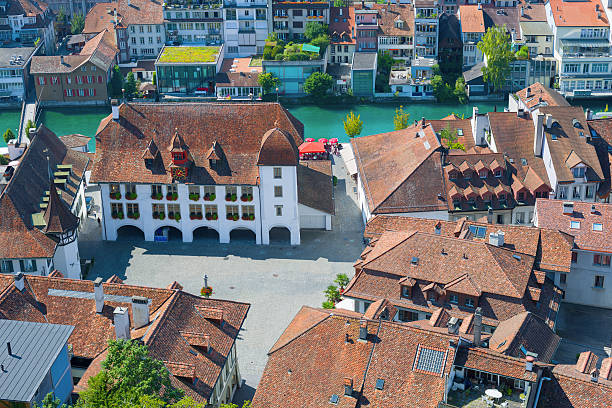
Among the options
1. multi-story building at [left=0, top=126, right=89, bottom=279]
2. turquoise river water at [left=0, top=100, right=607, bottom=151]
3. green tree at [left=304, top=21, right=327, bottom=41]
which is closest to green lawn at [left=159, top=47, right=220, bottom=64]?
turquoise river water at [left=0, top=100, right=607, bottom=151]

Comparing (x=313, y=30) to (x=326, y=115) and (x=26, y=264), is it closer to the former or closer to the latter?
(x=326, y=115)

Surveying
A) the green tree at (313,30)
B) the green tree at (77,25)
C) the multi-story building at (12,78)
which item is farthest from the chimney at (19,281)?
the green tree at (77,25)

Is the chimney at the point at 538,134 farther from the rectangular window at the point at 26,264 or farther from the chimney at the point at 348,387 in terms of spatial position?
the rectangular window at the point at 26,264

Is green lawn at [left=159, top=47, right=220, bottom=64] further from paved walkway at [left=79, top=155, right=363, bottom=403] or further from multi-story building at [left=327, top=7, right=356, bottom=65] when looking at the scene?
paved walkway at [left=79, top=155, right=363, bottom=403]

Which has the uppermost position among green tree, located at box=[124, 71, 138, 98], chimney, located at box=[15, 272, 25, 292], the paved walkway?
green tree, located at box=[124, 71, 138, 98]


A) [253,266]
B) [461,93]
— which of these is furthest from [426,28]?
[253,266]

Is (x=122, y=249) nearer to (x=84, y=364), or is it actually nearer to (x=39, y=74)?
(x=84, y=364)

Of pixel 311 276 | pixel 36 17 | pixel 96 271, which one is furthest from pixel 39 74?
pixel 311 276
